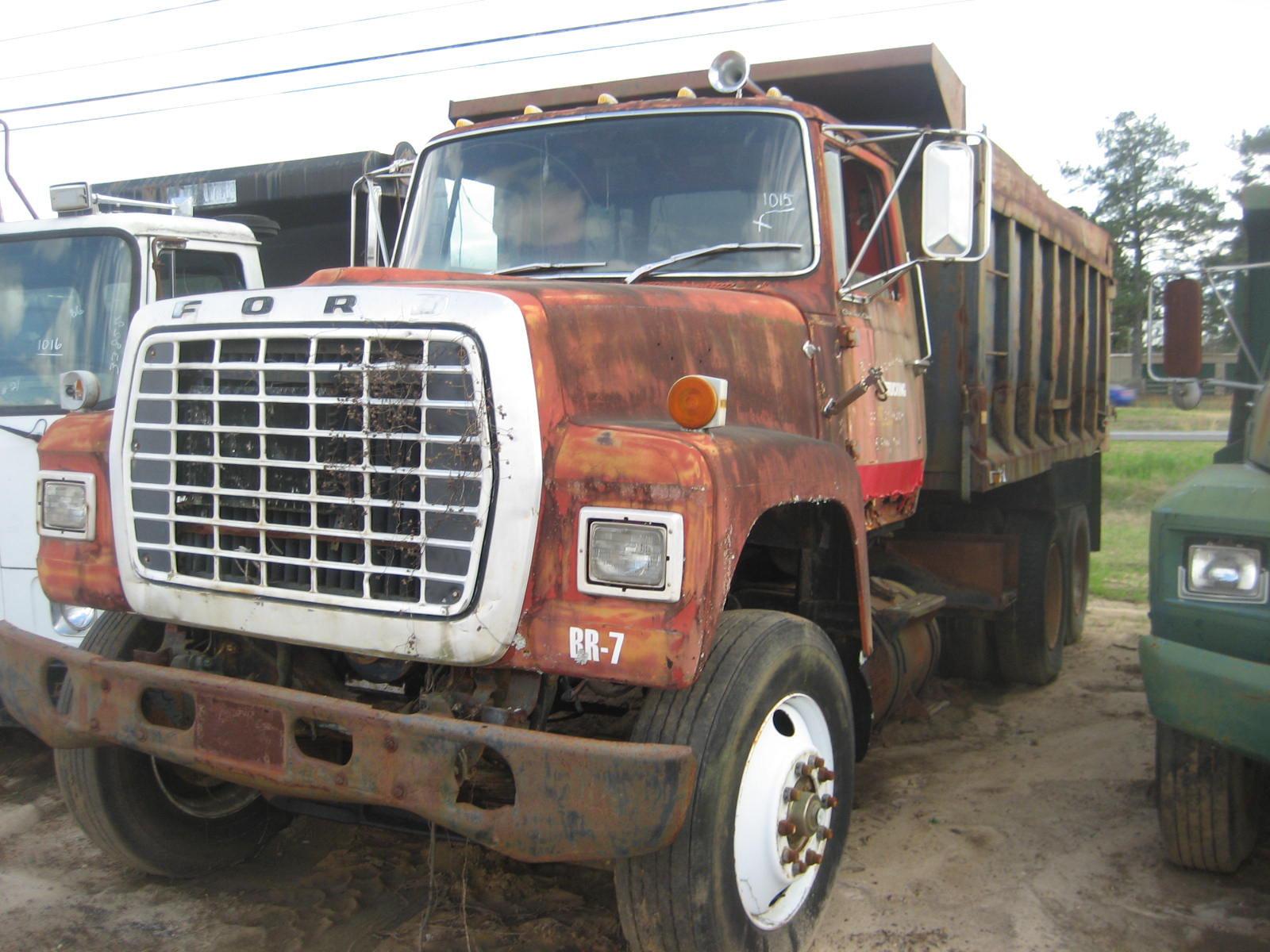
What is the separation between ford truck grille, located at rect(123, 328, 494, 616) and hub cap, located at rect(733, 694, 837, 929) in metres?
0.94

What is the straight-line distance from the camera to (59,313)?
203 inches

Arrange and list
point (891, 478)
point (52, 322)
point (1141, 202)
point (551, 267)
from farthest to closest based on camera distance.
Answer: point (1141, 202), point (52, 322), point (891, 478), point (551, 267)

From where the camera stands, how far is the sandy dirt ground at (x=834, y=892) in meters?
3.51

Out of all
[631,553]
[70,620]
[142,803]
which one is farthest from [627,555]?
[70,620]

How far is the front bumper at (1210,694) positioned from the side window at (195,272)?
13.3 ft

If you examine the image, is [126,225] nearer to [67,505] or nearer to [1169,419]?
[67,505]

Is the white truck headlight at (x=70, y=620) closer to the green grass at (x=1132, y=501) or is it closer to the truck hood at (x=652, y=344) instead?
the truck hood at (x=652, y=344)

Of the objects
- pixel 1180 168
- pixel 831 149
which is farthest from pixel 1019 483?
pixel 1180 168

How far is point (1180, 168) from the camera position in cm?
4828

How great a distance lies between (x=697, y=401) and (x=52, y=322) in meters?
3.67

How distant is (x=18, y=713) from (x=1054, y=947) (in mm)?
3177

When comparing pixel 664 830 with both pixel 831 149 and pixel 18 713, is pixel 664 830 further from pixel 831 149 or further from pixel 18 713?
pixel 831 149

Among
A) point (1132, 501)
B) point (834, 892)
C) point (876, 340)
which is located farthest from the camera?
point (1132, 501)

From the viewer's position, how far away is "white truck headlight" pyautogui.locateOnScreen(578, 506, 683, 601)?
2.61 m
